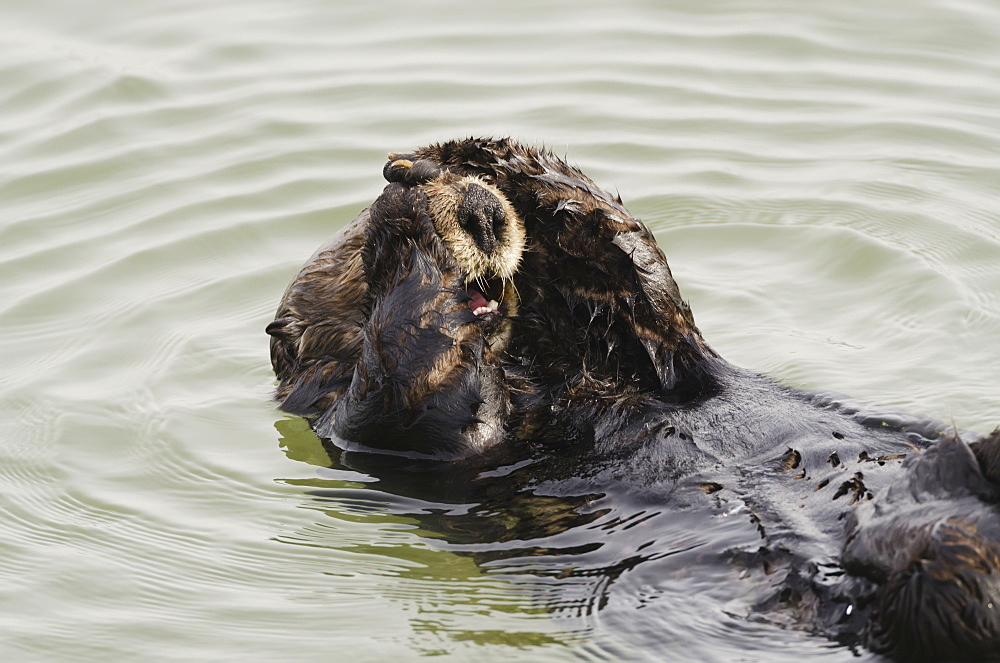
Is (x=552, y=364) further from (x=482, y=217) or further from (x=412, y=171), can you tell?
(x=412, y=171)

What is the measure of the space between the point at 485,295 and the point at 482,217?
1.14ft

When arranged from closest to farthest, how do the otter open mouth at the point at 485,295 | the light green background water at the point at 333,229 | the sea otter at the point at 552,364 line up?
1. the sea otter at the point at 552,364
2. the light green background water at the point at 333,229
3. the otter open mouth at the point at 485,295

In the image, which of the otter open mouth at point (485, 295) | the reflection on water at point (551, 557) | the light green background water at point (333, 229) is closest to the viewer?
the reflection on water at point (551, 557)

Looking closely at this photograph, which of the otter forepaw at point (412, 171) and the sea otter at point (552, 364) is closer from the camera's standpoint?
the sea otter at point (552, 364)

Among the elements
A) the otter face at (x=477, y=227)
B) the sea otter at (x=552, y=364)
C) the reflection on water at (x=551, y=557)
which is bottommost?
the reflection on water at (x=551, y=557)

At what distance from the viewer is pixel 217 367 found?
4.95 metres

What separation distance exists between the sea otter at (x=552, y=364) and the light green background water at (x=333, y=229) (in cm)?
35

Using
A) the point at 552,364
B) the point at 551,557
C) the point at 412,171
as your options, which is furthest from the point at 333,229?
the point at 551,557

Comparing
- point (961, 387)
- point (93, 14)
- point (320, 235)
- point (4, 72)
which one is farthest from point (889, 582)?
point (93, 14)

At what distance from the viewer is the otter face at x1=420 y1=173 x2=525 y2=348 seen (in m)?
3.64

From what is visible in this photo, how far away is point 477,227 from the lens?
12.0ft

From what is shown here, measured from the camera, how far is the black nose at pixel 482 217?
11.9ft

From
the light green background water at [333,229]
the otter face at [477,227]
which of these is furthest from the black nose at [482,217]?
the light green background water at [333,229]

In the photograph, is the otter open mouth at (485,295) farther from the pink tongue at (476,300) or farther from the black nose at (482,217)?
the black nose at (482,217)
